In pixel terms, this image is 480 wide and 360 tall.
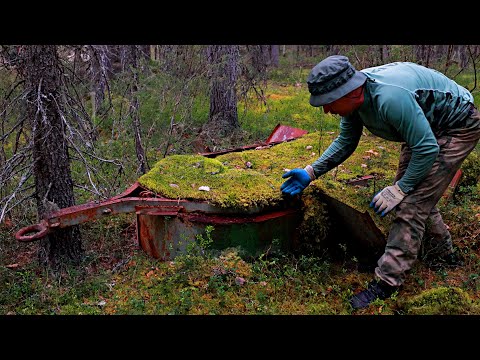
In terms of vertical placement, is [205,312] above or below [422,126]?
below

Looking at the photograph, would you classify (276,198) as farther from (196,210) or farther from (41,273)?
(41,273)

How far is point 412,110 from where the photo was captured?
317 centimetres

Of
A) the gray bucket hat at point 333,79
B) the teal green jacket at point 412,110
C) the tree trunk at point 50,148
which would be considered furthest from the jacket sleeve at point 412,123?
the tree trunk at point 50,148

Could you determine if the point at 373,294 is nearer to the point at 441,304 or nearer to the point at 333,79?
the point at 441,304

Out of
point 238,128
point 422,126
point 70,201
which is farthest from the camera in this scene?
point 238,128

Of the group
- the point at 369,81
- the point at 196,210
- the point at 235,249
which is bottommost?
the point at 235,249

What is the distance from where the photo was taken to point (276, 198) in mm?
3957

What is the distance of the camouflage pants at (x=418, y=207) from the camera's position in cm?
349

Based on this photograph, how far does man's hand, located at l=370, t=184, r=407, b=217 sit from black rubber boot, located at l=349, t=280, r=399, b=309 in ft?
1.76

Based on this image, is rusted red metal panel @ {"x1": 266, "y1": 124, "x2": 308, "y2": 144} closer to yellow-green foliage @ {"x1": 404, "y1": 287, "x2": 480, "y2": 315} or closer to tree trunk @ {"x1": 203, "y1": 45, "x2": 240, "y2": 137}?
tree trunk @ {"x1": 203, "y1": 45, "x2": 240, "y2": 137}

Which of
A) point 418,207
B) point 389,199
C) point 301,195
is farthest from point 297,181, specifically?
point 418,207

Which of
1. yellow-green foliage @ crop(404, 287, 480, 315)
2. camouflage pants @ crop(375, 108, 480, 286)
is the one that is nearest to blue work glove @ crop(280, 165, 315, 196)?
camouflage pants @ crop(375, 108, 480, 286)

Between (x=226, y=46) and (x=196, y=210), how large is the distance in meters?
4.86

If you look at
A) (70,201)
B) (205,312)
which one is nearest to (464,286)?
(205,312)
